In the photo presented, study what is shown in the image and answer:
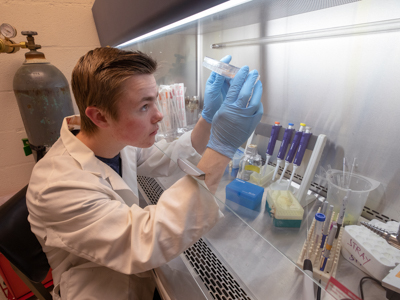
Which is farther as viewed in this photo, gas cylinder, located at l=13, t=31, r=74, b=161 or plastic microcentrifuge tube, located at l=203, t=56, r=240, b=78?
gas cylinder, located at l=13, t=31, r=74, b=161

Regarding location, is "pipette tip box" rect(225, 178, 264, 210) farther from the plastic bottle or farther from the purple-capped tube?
the purple-capped tube

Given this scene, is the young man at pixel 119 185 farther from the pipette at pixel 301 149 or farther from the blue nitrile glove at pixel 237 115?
the pipette at pixel 301 149

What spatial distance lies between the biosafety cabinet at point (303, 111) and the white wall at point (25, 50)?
1.49 m

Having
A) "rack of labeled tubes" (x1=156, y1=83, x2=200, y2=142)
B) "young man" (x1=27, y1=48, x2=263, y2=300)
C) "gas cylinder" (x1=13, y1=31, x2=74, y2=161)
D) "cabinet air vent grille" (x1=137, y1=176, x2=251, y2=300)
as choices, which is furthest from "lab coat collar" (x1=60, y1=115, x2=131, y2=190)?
"gas cylinder" (x1=13, y1=31, x2=74, y2=161)

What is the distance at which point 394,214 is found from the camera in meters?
0.70

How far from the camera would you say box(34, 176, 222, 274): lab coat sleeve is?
72 centimetres

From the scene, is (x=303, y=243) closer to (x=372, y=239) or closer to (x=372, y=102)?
(x=372, y=239)

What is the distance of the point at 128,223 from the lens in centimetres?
74

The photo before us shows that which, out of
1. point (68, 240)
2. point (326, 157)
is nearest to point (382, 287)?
point (326, 157)

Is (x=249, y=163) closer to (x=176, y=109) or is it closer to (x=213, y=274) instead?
(x=213, y=274)

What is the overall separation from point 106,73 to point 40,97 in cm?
138

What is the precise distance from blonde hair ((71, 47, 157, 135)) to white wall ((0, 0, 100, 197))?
159 centimetres

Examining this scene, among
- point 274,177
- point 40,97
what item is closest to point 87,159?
point 274,177

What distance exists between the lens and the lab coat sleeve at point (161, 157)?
935mm
